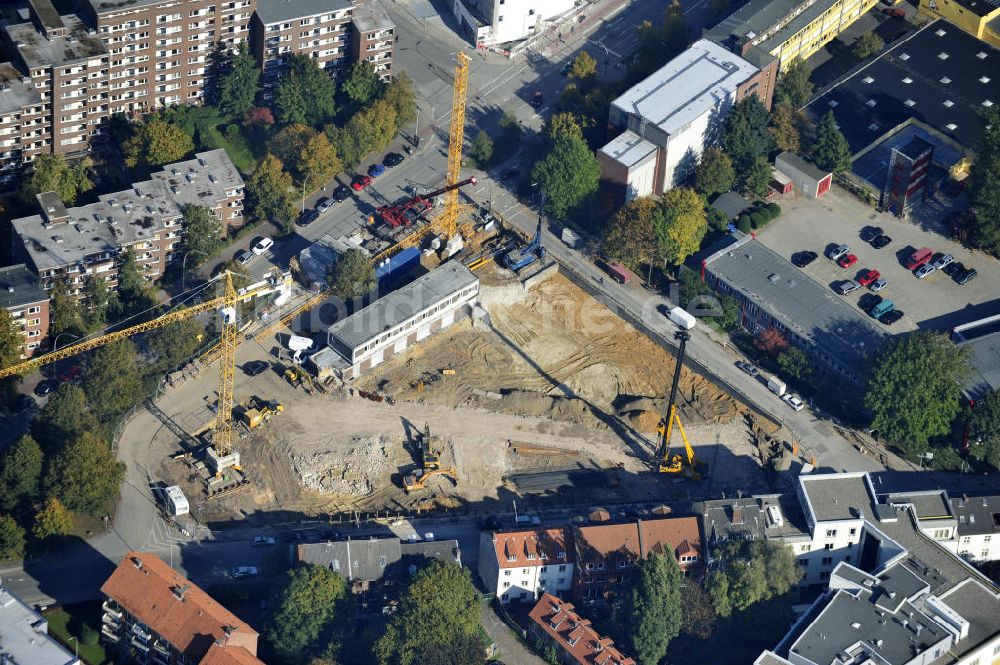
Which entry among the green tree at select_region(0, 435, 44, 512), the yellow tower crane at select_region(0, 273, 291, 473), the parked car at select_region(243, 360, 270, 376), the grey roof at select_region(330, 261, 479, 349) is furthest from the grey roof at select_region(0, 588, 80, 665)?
the grey roof at select_region(330, 261, 479, 349)

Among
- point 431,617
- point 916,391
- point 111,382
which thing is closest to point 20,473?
point 111,382

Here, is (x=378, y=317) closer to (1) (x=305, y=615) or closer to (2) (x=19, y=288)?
(2) (x=19, y=288)

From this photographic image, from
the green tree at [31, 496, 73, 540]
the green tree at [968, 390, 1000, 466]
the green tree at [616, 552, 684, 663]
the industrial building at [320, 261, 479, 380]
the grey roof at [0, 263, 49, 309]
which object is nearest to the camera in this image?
the green tree at [616, 552, 684, 663]

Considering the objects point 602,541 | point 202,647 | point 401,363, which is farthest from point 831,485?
point 202,647

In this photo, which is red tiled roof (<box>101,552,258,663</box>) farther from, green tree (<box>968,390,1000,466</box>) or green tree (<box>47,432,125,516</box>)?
green tree (<box>968,390,1000,466</box>)

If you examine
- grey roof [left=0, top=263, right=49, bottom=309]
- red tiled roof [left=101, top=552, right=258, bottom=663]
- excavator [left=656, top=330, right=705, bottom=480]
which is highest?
grey roof [left=0, top=263, right=49, bottom=309]

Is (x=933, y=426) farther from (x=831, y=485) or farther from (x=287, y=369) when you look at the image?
(x=287, y=369)
